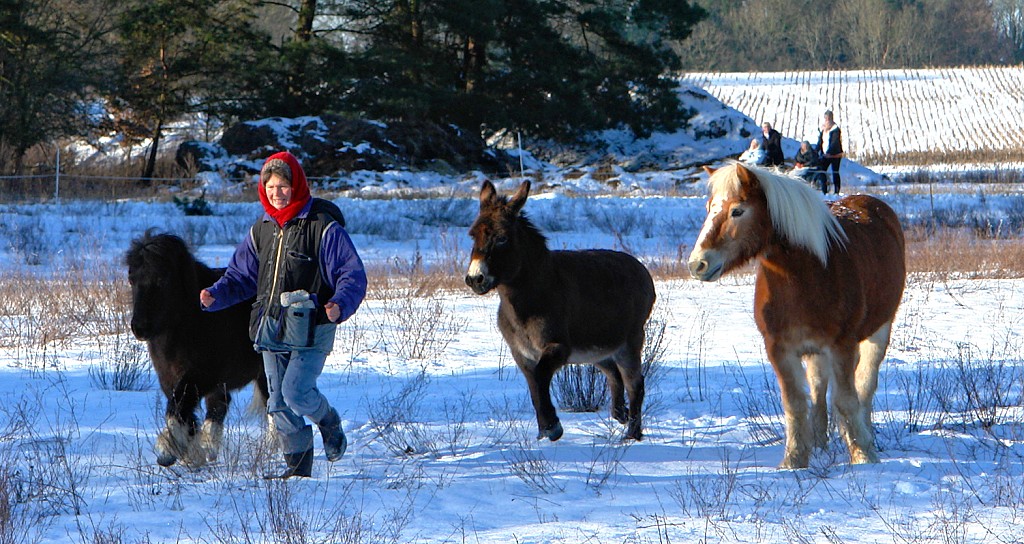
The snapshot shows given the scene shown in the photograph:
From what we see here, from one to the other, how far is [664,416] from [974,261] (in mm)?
9061

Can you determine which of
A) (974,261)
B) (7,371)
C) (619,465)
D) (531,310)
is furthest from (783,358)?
(974,261)

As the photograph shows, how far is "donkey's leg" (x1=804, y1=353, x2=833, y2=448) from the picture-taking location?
5.66 m

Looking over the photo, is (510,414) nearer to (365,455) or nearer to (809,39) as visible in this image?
(365,455)

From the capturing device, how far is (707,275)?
17.4 feet

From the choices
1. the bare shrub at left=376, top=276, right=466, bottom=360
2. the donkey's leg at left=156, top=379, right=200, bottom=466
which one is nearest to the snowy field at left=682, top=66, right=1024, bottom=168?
the bare shrub at left=376, top=276, right=466, bottom=360

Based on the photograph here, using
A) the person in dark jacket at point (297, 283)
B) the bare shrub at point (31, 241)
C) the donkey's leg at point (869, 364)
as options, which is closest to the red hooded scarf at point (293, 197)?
the person in dark jacket at point (297, 283)

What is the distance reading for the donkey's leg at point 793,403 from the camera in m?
5.51

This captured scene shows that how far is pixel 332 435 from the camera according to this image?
5.58 m

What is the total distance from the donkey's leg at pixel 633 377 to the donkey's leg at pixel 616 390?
9cm

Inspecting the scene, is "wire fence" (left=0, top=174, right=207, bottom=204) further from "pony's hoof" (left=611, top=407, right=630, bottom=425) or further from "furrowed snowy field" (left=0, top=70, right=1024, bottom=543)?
"pony's hoof" (left=611, top=407, right=630, bottom=425)

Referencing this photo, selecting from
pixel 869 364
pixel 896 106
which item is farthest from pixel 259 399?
pixel 896 106

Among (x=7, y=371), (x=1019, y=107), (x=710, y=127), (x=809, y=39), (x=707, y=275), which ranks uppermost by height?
(x=809, y=39)

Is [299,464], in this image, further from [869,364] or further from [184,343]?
[869,364]

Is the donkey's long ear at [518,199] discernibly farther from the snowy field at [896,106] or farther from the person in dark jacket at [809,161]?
the snowy field at [896,106]
